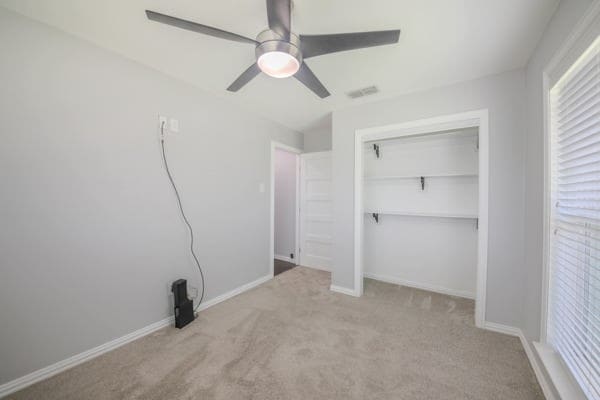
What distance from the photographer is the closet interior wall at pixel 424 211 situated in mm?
2705

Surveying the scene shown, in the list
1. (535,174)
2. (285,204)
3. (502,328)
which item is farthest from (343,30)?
(285,204)

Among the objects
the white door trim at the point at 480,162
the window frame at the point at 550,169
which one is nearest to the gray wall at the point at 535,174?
the window frame at the point at 550,169

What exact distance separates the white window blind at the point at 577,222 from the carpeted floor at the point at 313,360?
50 cm

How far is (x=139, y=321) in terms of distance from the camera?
1954 millimetres

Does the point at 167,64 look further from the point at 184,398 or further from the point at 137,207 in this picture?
the point at 184,398

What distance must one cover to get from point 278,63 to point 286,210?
3122 mm

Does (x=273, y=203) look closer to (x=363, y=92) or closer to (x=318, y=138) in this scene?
(x=318, y=138)

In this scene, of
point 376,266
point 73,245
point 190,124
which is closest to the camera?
point 73,245

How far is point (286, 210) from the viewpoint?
14.1ft

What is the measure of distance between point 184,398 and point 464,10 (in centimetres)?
288

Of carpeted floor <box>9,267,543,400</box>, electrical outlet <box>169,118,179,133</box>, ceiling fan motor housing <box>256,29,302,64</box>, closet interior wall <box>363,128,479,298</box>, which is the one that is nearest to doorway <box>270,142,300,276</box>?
closet interior wall <box>363,128,479,298</box>

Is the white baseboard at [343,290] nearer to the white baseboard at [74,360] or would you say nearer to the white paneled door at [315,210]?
the white paneled door at [315,210]

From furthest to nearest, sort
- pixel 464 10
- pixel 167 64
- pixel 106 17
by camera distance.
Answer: pixel 167 64, pixel 106 17, pixel 464 10

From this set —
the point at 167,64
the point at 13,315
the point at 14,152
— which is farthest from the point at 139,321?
the point at 167,64
